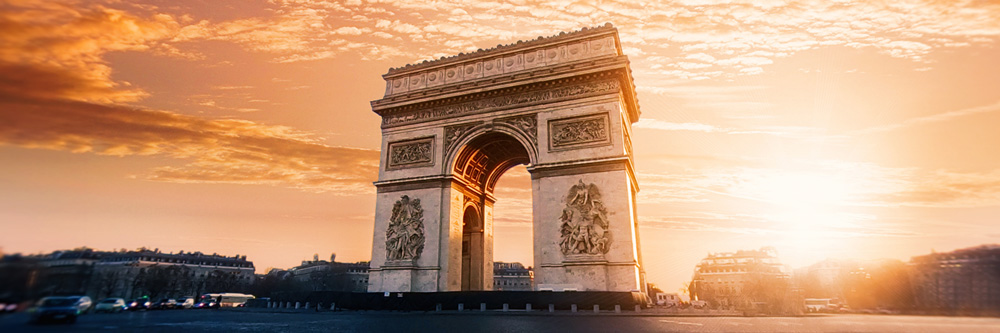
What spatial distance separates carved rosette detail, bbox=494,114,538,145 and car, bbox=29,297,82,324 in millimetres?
15962

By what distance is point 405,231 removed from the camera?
20.2 m

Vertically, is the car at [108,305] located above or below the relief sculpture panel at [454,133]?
below

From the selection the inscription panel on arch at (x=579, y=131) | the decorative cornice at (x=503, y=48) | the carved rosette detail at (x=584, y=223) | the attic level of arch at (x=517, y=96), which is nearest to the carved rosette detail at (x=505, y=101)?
the attic level of arch at (x=517, y=96)

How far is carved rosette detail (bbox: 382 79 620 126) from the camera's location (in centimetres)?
1914

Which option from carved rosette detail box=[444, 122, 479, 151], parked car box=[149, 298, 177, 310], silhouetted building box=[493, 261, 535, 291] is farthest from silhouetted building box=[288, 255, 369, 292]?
carved rosette detail box=[444, 122, 479, 151]

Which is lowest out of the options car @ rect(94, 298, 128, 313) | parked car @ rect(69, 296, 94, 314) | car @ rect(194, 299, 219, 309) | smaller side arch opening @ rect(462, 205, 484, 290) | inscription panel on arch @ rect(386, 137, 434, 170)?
car @ rect(194, 299, 219, 309)

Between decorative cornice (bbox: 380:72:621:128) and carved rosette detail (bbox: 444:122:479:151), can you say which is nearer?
decorative cornice (bbox: 380:72:621:128)

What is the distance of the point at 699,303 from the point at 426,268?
2065 cm

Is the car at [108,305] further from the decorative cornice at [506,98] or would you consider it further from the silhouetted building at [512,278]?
the silhouetted building at [512,278]

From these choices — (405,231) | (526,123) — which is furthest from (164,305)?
(526,123)

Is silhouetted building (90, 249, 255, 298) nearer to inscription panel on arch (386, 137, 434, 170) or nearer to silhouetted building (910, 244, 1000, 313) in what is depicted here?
inscription panel on arch (386, 137, 434, 170)

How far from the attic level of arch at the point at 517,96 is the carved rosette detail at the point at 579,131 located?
3.51ft

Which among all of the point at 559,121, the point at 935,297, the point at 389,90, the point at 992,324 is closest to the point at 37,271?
the point at 992,324

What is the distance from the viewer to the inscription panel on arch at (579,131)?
18.6m
